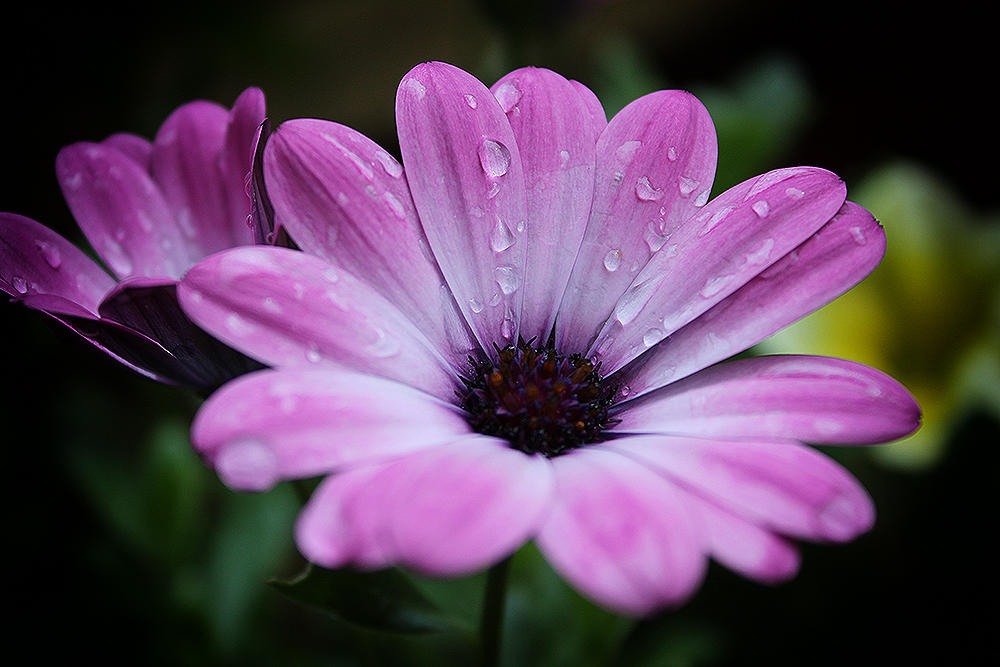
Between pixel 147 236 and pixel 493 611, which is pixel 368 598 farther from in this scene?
pixel 147 236

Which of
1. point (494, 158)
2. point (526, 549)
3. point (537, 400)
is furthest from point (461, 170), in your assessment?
point (526, 549)

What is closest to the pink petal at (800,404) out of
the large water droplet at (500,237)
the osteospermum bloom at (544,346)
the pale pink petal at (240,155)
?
the osteospermum bloom at (544,346)

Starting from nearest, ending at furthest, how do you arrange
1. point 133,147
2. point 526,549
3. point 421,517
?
→ 1. point 421,517
2. point 133,147
3. point 526,549

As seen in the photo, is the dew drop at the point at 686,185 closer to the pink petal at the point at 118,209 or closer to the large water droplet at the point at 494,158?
the large water droplet at the point at 494,158

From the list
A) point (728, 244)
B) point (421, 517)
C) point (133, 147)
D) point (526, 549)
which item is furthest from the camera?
point (526, 549)

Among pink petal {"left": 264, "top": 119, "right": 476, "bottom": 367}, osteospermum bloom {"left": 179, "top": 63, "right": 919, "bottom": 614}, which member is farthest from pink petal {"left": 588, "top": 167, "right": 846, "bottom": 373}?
pink petal {"left": 264, "top": 119, "right": 476, "bottom": 367}

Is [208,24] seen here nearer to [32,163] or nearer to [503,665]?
[32,163]

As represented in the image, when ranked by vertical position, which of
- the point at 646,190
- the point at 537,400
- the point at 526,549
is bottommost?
the point at 526,549
